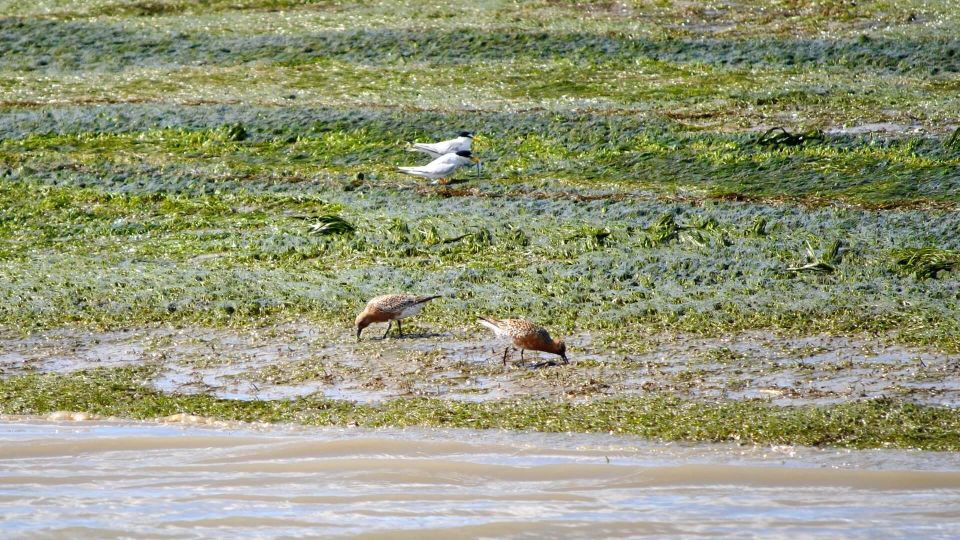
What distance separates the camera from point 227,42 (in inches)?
918

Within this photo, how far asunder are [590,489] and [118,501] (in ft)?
9.52

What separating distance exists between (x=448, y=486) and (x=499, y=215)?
20.8 ft

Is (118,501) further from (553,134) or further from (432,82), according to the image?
(432,82)

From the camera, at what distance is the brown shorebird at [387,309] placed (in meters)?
10.3

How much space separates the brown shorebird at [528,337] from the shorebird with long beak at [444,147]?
6.30 m

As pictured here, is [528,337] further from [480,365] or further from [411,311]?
[411,311]

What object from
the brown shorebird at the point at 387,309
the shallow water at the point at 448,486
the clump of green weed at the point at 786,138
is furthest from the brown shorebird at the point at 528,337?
the clump of green weed at the point at 786,138

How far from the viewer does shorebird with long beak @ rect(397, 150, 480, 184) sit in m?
15.1

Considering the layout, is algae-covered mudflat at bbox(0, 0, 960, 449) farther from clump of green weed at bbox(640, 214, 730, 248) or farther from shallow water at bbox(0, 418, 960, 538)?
shallow water at bbox(0, 418, 960, 538)

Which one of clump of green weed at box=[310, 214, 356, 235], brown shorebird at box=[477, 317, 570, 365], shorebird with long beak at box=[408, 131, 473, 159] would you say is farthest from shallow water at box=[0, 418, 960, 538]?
shorebird with long beak at box=[408, 131, 473, 159]

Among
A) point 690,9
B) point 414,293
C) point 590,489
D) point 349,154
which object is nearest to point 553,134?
point 349,154

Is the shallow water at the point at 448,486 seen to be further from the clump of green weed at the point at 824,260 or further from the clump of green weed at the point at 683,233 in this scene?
the clump of green weed at the point at 683,233

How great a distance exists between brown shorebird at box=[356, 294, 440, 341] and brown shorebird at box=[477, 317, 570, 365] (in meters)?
0.99

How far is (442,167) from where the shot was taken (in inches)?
595
